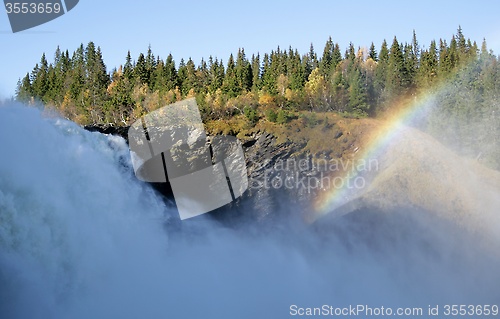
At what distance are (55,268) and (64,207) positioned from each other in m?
2.78

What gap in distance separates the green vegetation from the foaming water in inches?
444

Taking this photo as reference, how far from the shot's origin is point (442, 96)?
48.2m

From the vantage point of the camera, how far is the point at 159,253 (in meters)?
24.6

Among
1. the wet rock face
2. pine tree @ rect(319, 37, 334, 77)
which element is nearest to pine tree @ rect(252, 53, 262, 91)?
pine tree @ rect(319, 37, 334, 77)

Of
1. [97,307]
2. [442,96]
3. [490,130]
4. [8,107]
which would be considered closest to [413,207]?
[490,130]

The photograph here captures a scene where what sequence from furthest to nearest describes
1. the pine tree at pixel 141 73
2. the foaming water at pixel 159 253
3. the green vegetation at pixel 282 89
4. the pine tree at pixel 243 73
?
the pine tree at pixel 243 73 < the pine tree at pixel 141 73 < the green vegetation at pixel 282 89 < the foaming water at pixel 159 253

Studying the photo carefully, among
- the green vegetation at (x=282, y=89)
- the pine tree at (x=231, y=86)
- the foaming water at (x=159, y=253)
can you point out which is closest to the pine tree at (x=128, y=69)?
the green vegetation at (x=282, y=89)

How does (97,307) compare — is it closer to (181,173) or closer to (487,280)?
(181,173)

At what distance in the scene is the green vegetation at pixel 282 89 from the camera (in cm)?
4472

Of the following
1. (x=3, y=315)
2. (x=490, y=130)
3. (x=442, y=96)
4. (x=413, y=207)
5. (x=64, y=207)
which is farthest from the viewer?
(x=442, y=96)

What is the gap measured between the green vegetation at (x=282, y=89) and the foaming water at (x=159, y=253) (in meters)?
11.3

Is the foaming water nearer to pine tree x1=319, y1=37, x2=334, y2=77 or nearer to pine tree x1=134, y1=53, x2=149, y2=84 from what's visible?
pine tree x1=134, y1=53, x2=149, y2=84

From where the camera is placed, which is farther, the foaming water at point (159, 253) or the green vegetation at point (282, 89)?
the green vegetation at point (282, 89)

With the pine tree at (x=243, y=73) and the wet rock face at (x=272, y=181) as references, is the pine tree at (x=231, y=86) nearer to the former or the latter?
the pine tree at (x=243, y=73)
